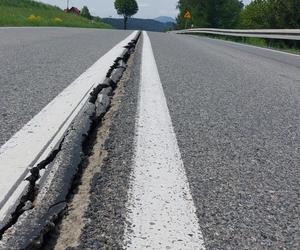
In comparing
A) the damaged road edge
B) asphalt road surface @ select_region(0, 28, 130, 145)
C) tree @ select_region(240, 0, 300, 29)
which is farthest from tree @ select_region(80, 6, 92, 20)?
the damaged road edge

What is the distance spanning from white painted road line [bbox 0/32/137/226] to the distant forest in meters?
21.5

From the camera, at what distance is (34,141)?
6.18 ft

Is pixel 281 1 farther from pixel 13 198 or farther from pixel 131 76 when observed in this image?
pixel 13 198

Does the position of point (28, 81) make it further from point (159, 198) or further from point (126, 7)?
point (126, 7)

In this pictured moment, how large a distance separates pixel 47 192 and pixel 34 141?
0.57 meters

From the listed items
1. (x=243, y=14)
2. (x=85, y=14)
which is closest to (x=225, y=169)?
(x=243, y=14)

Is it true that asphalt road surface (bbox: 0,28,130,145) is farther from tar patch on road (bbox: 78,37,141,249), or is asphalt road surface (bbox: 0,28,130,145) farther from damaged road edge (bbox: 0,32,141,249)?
tar patch on road (bbox: 78,37,141,249)

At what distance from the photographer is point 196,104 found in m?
3.08

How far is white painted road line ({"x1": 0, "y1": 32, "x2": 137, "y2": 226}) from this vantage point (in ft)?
4.43

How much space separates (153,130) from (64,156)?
2.24 feet

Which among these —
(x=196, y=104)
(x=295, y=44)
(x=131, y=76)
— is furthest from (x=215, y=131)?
(x=295, y=44)

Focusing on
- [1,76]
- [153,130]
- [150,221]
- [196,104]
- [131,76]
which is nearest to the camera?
[150,221]

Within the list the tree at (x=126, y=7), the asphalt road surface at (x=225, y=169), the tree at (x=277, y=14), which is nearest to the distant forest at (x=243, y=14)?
the tree at (x=277, y=14)

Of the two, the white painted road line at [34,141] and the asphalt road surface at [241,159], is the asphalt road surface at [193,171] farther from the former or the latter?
the white painted road line at [34,141]
